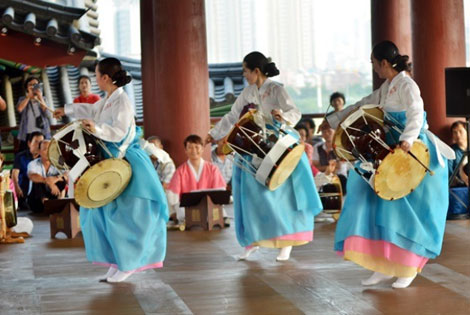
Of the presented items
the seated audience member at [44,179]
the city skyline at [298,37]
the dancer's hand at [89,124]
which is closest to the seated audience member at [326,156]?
the seated audience member at [44,179]

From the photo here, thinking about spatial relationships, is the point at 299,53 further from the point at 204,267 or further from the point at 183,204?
the point at 204,267

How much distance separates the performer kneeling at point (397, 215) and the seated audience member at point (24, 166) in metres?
5.55

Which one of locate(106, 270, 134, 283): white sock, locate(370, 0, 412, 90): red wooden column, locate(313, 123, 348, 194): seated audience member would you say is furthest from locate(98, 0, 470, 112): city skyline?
locate(106, 270, 134, 283): white sock

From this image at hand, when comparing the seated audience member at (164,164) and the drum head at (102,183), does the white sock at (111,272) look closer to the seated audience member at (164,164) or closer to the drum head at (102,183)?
the drum head at (102,183)

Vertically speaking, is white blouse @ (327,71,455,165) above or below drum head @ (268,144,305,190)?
above

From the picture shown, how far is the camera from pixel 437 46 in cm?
859

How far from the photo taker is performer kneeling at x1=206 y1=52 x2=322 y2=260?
5883 mm

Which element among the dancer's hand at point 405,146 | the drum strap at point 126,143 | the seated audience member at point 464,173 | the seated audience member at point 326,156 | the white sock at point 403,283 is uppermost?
the drum strap at point 126,143

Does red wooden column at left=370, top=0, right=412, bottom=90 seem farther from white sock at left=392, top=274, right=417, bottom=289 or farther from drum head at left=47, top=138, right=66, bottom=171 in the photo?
drum head at left=47, top=138, right=66, bottom=171

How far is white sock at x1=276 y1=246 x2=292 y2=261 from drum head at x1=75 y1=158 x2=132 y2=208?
4.36 feet

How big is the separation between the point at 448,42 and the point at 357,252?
433 centimetres

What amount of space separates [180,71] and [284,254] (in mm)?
3707

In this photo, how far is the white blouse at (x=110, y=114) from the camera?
16.7 ft

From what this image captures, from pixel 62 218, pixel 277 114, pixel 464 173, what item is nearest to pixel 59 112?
pixel 277 114
